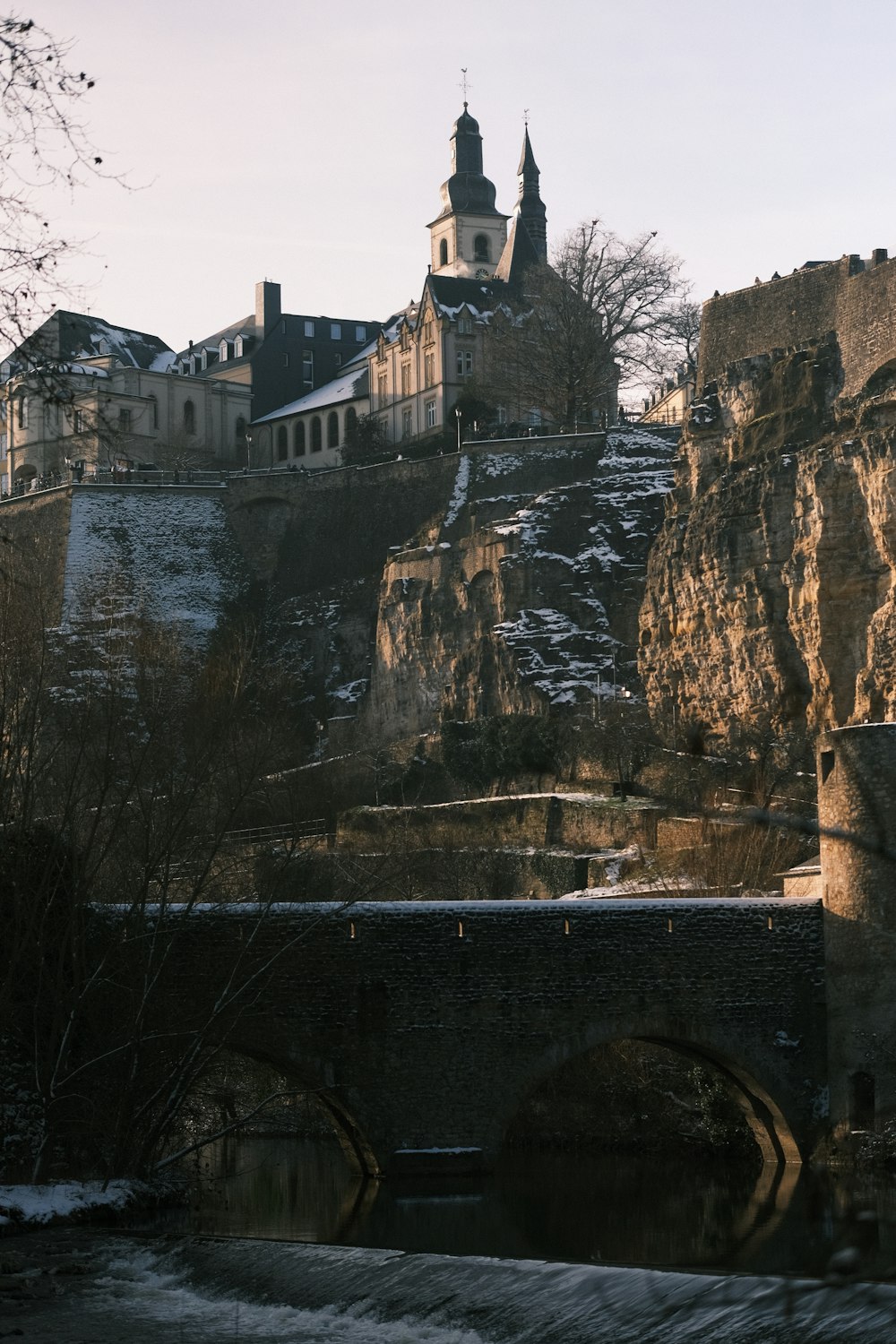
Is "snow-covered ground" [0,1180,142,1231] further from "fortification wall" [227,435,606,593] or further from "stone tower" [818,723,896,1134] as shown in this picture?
"fortification wall" [227,435,606,593]

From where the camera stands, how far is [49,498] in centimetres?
7731

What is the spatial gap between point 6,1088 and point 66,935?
2561 mm

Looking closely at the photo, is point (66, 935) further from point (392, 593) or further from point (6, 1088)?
point (392, 593)

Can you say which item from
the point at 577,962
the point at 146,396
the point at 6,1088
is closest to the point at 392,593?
the point at 146,396

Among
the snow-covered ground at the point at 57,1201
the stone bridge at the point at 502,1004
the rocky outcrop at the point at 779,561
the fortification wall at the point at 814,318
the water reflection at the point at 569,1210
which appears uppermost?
the fortification wall at the point at 814,318

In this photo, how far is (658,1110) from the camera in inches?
1289

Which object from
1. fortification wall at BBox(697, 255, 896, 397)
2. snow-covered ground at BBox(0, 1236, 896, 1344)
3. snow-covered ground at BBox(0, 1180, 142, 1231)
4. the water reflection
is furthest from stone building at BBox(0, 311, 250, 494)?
snow-covered ground at BBox(0, 1236, 896, 1344)

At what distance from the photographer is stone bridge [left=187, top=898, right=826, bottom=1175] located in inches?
1123

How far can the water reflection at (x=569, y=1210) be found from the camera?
22422 mm

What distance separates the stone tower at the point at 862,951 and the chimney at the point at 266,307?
67.6m

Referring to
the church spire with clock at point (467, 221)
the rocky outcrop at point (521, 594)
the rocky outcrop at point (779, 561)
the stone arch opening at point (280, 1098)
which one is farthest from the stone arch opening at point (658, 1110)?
the church spire with clock at point (467, 221)

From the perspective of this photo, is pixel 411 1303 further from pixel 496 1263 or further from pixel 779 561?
pixel 779 561

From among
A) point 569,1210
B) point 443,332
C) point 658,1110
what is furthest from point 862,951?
point 443,332

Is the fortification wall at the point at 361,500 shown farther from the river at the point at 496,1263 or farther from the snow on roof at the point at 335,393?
the river at the point at 496,1263
